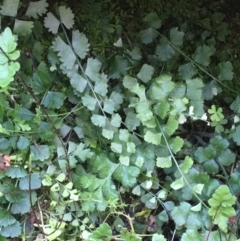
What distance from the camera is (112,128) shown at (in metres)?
0.94

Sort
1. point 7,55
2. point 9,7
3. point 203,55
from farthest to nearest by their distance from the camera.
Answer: point 203,55 < point 9,7 < point 7,55

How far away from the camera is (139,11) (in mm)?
1012

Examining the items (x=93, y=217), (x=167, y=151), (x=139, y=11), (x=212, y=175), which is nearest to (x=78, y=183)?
(x=93, y=217)

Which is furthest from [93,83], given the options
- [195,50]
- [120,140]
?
[195,50]

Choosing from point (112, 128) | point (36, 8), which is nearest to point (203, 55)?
point (112, 128)

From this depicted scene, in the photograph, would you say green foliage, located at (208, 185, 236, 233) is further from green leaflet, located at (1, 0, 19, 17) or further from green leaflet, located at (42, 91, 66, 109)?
green leaflet, located at (1, 0, 19, 17)

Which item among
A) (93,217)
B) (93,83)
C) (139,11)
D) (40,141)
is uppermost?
(139,11)

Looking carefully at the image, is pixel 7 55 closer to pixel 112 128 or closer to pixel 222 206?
pixel 112 128

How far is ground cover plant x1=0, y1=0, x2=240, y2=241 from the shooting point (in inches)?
36.0

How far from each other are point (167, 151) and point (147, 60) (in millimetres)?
229

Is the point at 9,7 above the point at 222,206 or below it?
above

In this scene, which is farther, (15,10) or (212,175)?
(212,175)

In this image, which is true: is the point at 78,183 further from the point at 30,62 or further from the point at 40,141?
the point at 30,62

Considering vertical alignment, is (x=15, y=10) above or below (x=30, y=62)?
above
